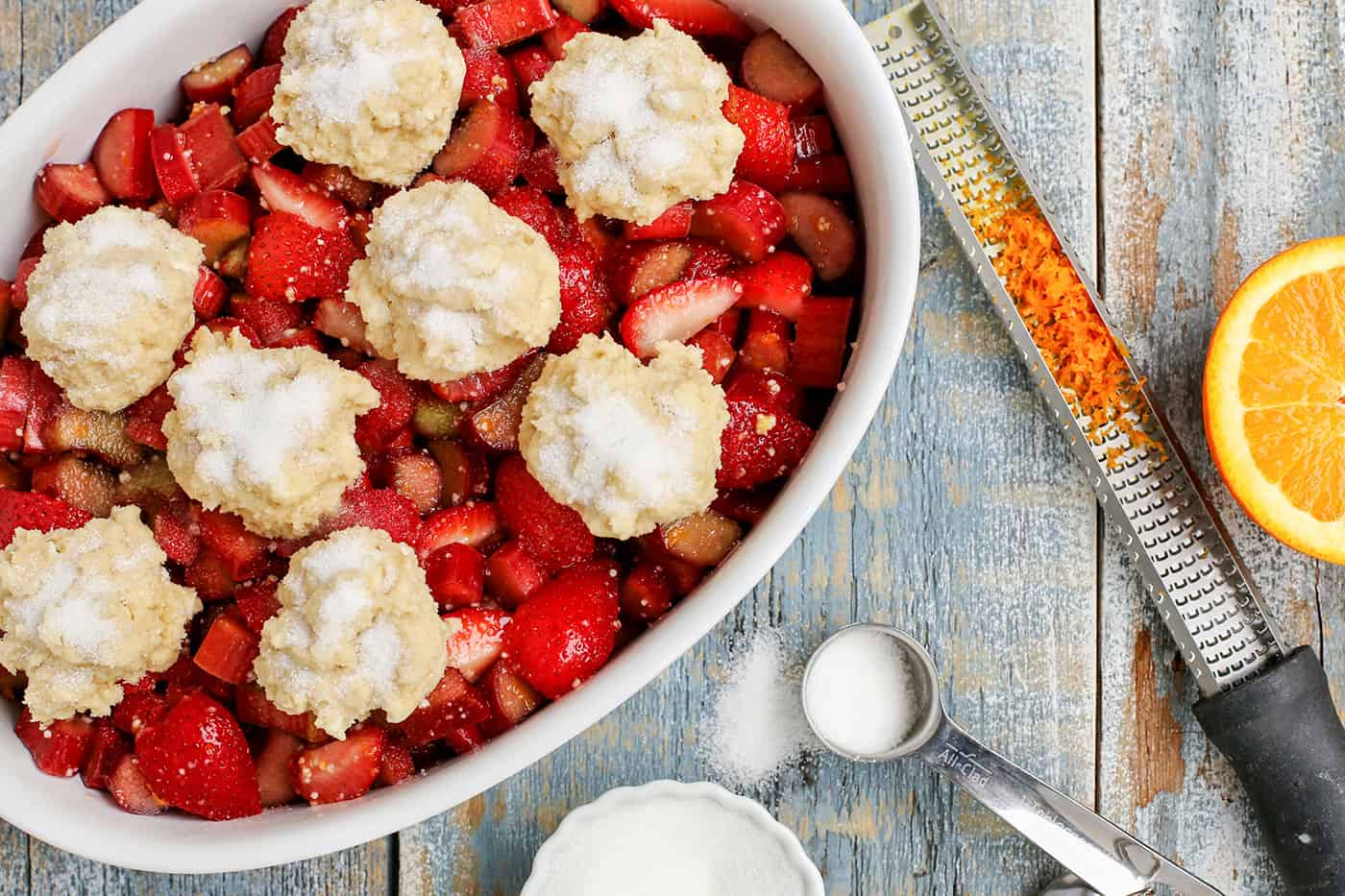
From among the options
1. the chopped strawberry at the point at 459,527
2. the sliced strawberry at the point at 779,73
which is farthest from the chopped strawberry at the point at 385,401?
the sliced strawberry at the point at 779,73

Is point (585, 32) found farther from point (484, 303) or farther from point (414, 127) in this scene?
point (484, 303)

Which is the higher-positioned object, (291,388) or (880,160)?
(880,160)

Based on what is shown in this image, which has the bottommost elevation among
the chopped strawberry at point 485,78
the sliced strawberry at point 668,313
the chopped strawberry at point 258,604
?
the chopped strawberry at point 258,604

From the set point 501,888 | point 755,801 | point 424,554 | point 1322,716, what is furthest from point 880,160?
point 501,888

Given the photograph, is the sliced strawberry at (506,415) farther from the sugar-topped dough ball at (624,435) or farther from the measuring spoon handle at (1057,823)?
the measuring spoon handle at (1057,823)

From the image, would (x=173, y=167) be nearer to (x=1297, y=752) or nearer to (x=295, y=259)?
(x=295, y=259)

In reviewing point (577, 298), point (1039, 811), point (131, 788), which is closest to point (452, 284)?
point (577, 298)

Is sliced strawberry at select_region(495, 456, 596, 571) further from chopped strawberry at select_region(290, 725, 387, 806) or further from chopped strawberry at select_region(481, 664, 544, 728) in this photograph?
chopped strawberry at select_region(290, 725, 387, 806)
